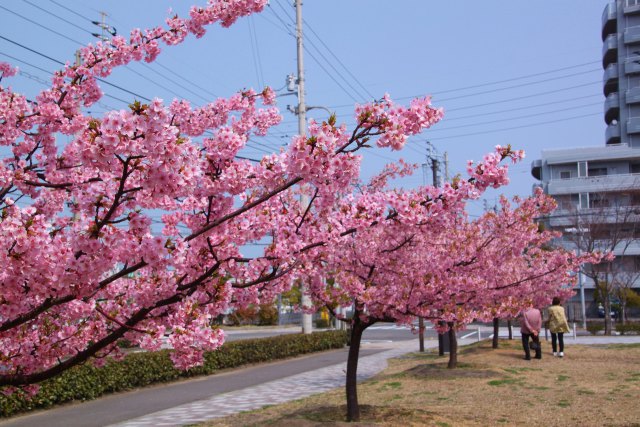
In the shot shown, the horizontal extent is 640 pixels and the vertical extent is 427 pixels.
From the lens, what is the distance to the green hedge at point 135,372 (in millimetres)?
13002

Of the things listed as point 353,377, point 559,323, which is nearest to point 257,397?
point 353,377

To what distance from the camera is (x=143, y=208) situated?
5.24 meters

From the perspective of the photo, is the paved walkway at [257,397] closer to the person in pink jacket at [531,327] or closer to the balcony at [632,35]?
the person in pink jacket at [531,327]

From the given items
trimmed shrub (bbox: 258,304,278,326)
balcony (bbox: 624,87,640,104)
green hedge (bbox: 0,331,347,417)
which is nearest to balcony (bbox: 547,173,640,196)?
balcony (bbox: 624,87,640,104)

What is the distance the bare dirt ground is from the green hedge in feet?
14.2

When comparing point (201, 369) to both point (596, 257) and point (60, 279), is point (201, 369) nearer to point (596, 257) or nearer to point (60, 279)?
point (596, 257)

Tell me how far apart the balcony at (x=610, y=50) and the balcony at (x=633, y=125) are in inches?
291

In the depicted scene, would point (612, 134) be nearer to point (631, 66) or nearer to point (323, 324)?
point (631, 66)

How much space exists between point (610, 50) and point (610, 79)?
282 centimetres

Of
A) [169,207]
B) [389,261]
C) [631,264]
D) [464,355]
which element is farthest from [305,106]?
[631,264]

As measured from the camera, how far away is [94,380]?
575 inches

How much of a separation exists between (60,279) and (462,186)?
11.7ft

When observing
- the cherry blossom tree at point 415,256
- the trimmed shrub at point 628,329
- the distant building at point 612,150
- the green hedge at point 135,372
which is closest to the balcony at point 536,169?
the distant building at point 612,150

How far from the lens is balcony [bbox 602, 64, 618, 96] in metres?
66.6
